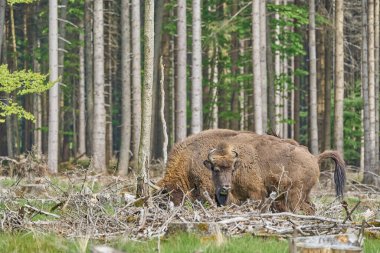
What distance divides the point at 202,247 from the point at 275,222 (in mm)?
2249

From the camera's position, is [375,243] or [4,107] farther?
[4,107]

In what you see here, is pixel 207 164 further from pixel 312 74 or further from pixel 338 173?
pixel 312 74

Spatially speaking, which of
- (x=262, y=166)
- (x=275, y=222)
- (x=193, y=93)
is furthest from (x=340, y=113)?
(x=275, y=222)

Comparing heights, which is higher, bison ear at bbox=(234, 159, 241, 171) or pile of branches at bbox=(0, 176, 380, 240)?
bison ear at bbox=(234, 159, 241, 171)

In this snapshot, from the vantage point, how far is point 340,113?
2416cm

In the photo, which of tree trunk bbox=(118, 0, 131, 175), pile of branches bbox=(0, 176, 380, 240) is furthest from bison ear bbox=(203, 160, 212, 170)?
tree trunk bbox=(118, 0, 131, 175)

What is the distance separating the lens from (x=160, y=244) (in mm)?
8367

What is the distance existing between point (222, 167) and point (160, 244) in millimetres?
3876

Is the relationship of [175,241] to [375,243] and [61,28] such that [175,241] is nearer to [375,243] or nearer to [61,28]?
[375,243]

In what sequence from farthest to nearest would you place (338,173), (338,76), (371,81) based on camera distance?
(371,81) < (338,76) < (338,173)

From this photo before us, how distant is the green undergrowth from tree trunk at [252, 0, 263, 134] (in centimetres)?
1479

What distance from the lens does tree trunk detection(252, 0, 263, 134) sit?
917 inches

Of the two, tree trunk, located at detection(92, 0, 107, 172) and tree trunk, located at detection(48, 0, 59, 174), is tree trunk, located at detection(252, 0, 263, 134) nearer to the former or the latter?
tree trunk, located at detection(92, 0, 107, 172)

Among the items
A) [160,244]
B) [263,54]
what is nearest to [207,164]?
[160,244]
